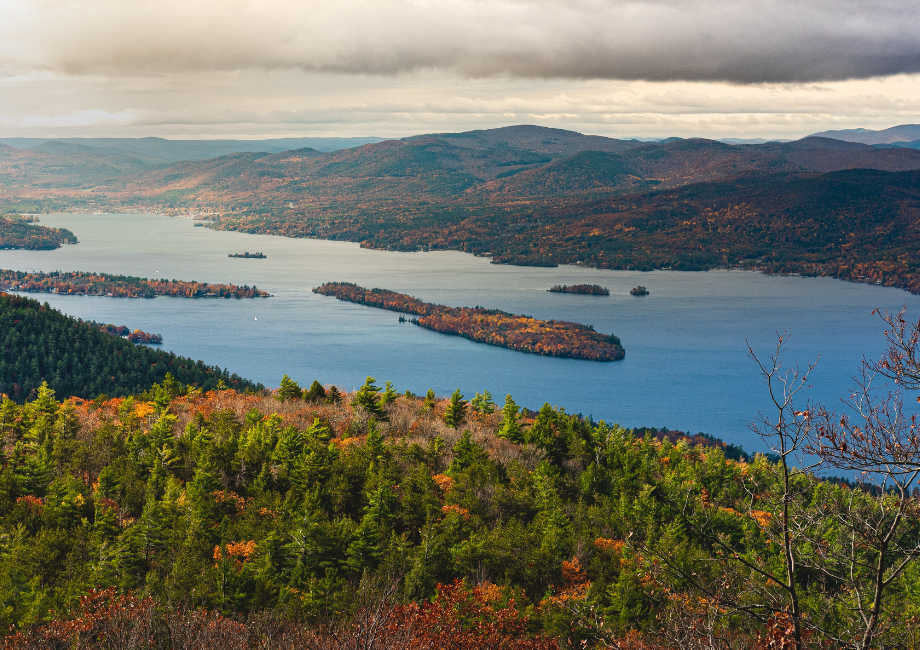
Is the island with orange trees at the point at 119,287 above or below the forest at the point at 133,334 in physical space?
above

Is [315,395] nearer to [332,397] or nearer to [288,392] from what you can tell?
[332,397]

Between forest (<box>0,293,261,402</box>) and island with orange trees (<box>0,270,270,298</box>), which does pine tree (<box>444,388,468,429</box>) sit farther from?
island with orange trees (<box>0,270,270,298</box>)

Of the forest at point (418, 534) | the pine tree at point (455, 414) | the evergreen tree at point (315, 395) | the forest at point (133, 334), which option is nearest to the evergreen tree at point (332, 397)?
the evergreen tree at point (315, 395)

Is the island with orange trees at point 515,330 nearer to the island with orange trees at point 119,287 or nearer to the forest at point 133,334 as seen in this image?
the island with orange trees at point 119,287

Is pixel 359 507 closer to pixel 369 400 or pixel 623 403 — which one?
pixel 369 400

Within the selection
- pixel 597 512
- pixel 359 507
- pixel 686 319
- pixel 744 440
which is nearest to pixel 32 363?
pixel 359 507

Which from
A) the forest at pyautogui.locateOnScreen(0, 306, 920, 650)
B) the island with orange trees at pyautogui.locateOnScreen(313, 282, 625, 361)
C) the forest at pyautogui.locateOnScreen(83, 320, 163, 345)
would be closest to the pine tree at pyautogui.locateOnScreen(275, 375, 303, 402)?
the forest at pyautogui.locateOnScreen(0, 306, 920, 650)
